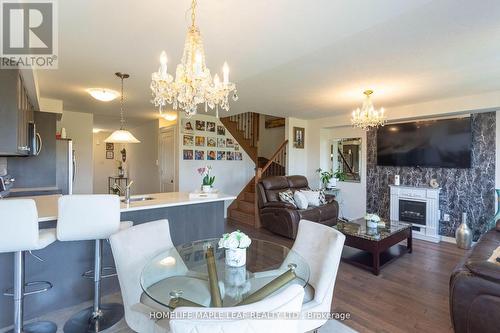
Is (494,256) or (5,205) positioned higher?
(5,205)

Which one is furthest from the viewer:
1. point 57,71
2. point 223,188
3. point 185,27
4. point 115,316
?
point 223,188

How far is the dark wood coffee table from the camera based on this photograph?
308 cm

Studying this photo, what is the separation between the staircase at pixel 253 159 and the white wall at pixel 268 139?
1.76 ft

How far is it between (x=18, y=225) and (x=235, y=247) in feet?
4.79

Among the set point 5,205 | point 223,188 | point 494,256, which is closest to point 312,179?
point 223,188

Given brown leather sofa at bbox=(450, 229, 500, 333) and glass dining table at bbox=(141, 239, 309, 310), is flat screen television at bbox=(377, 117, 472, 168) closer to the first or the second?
brown leather sofa at bbox=(450, 229, 500, 333)

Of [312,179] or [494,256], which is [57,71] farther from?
[312,179]

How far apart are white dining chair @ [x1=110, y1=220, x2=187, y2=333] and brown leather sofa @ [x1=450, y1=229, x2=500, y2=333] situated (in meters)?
1.92

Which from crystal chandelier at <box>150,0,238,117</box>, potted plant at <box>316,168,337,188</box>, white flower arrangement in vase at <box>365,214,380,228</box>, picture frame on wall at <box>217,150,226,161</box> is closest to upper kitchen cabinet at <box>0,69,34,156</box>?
crystal chandelier at <box>150,0,238,117</box>

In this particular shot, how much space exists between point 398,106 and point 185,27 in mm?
4263

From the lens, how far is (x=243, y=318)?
2.56 feet

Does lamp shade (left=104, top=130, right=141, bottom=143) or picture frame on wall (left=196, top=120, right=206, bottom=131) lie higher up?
picture frame on wall (left=196, top=120, right=206, bottom=131)

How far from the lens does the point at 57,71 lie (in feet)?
9.76

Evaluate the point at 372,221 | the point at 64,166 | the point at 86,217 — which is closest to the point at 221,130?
the point at 64,166
